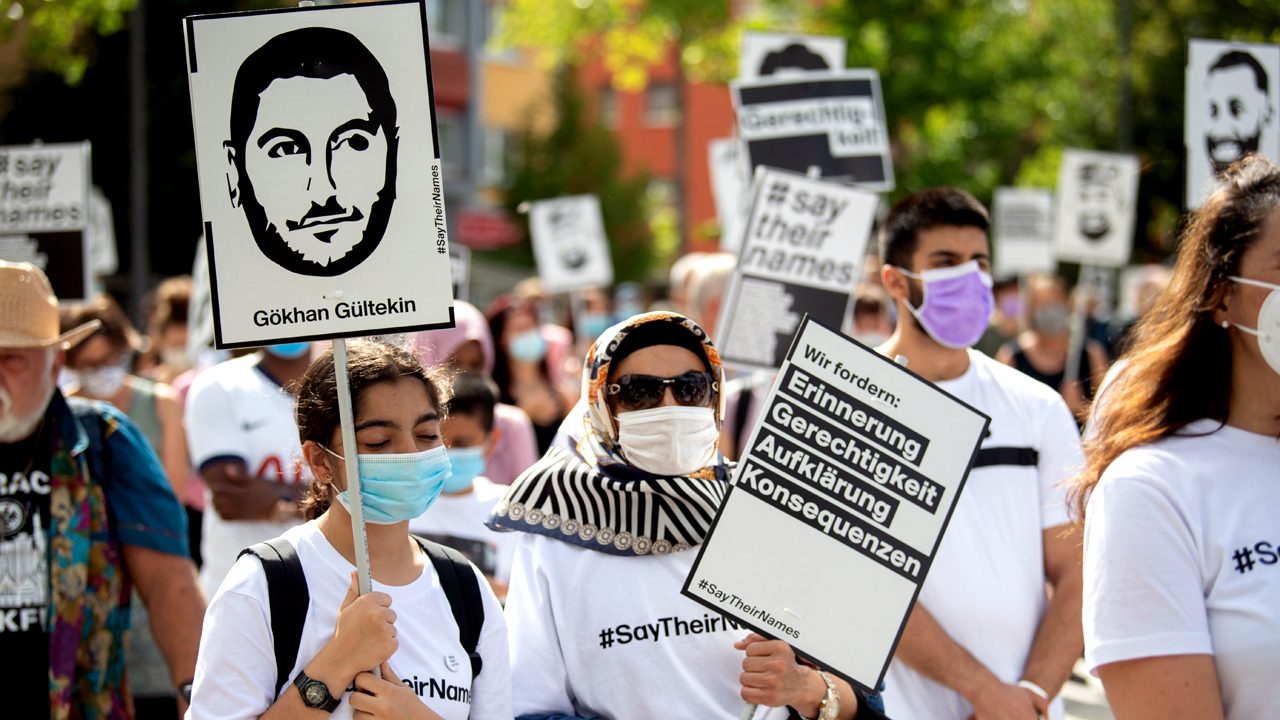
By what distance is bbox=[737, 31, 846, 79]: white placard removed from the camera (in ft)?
29.4

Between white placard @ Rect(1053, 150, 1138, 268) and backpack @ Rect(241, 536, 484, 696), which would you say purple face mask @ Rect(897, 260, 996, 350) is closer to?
backpack @ Rect(241, 536, 484, 696)

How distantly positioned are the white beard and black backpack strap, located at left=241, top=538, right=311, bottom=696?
1.36 meters

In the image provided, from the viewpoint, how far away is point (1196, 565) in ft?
8.84

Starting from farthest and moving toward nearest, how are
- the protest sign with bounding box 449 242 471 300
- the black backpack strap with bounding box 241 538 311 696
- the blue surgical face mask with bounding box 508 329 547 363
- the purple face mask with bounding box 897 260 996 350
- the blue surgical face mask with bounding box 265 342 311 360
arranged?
1. the blue surgical face mask with bounding box 508 329 547 363
2. the protest sign with bounding box 449 242 471 300
3. the blue surgical face mask with bounding box 265 342 311 360
4. the purple face mask with bounding box 897 260 996 350
5. the black backpack strap with bounding box 241 538 311 696

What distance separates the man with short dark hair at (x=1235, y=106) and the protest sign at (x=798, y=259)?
154cm

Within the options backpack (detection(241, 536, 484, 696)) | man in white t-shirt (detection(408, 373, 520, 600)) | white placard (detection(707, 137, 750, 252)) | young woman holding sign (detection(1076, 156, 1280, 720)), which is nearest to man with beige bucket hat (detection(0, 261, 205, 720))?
man in white t-shirt (detection(408, 373, 520, 600))

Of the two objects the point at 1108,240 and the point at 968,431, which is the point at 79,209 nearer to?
the point at 968,431

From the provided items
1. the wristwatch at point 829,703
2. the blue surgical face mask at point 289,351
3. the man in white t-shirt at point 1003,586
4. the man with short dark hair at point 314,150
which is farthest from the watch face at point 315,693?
the blue surgical face mask at point 289,351

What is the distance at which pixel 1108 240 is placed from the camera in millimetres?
13711

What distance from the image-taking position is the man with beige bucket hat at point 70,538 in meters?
3.90

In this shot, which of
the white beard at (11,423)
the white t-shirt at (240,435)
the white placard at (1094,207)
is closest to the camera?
the white beard at (11,423)

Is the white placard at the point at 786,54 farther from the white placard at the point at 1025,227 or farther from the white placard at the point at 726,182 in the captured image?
the white placard at the point at 1025,227

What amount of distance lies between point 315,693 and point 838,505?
1129 mm

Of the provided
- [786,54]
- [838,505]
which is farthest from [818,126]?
[838,505]
